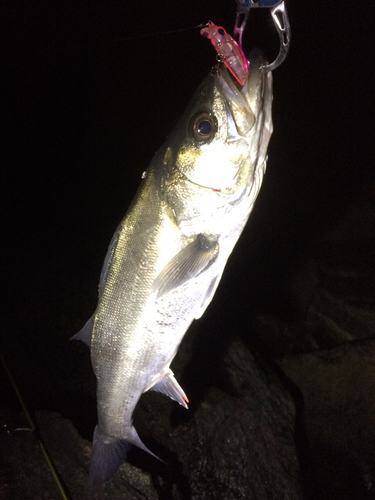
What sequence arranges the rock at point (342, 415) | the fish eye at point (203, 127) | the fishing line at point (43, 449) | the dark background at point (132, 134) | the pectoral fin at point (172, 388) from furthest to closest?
1. the dark background at point (132, 134)
2. the rock at point (342, 415)
3. the fishing line at point (43, 449)
4. the pectoral fin at point (172, 388)
5. the fish eye at point (203, 127)

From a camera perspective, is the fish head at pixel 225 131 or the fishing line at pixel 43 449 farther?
the fishing line at pixel 43 449

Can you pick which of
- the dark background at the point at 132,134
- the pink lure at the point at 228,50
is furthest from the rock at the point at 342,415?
the pink lure at the point at 228,50

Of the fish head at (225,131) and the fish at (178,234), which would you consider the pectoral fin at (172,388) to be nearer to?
the fish at (178,234)

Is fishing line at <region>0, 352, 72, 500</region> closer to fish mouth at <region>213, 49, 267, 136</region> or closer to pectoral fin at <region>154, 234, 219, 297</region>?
pectoral fin at <region>154, 234, 219, 297</region>

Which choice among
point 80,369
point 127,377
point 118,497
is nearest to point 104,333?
point 127,377

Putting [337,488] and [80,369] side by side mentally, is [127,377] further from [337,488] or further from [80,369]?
[337,488]

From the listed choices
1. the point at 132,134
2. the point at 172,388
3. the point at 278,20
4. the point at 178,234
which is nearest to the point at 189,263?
the point at 178,234

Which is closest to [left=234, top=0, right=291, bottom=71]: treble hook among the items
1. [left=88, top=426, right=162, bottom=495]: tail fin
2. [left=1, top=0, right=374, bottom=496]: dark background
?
[left=88, top=426, right=162, bottom=495]: tail fin
